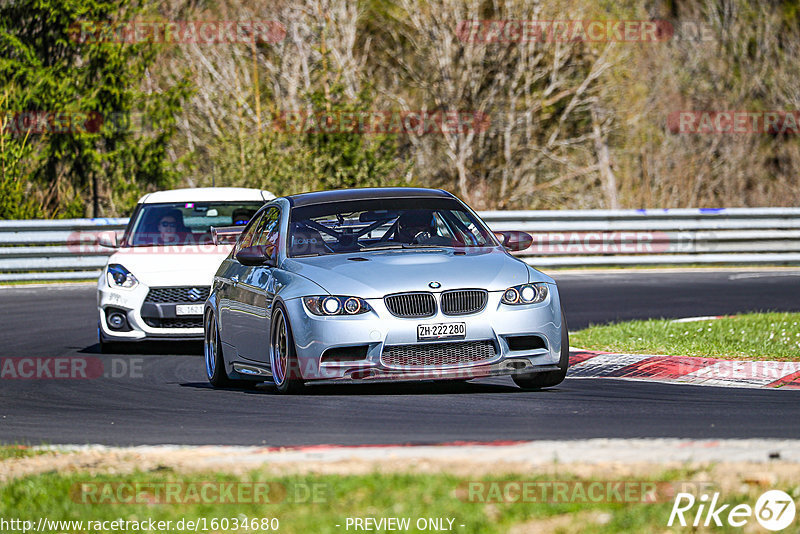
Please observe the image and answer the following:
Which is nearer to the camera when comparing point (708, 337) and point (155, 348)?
point (708, 337)

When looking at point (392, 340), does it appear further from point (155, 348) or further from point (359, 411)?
point (155, 348)

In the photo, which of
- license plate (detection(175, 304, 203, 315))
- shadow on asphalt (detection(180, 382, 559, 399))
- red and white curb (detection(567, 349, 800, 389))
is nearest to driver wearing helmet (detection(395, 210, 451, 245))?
shadow on asphalt (detection(180, 382, 559, 399))

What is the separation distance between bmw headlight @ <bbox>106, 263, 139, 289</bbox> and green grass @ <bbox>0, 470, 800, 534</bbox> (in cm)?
757

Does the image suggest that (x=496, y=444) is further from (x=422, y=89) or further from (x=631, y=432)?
(x=422, y=89)

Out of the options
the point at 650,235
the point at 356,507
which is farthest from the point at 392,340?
the point at 650,235

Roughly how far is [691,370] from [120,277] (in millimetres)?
5941

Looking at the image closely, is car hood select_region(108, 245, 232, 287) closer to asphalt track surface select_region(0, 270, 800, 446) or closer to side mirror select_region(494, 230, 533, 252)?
asphalt track surface select_region(0, 270, 800, 446)

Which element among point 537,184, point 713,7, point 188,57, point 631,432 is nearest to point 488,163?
point 537,184

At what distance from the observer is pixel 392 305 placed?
9016mm

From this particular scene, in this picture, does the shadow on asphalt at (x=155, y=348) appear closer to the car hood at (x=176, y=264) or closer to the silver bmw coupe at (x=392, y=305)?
the car hood at (x=176, y=264)

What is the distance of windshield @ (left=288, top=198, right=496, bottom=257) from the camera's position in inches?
Result: 399

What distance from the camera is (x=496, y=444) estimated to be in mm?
6676

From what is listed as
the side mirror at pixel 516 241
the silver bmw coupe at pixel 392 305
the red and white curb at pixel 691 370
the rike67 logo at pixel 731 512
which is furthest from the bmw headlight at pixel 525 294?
the rike67 logo at pixel 731 512

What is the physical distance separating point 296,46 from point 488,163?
23.2 feet
